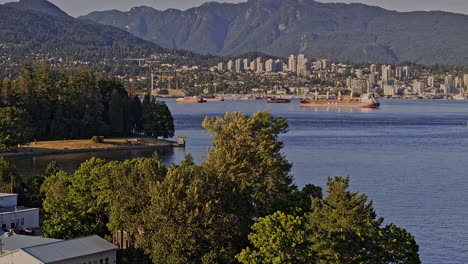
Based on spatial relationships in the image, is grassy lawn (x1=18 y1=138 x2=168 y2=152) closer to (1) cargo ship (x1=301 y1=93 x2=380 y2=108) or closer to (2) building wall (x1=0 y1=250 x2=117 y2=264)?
(2) building wall (x1=0 y1=250 x2=117 y2=264)

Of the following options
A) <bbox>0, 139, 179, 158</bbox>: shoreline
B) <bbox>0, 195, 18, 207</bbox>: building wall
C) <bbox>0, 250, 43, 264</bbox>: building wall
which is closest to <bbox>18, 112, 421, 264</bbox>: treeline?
<bbox>0, 195, 18, 207</bbox>: building wall

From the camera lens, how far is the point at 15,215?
2892cm

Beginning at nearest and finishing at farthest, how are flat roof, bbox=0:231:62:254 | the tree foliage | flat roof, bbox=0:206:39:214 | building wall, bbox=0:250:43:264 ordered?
1. building wall, bbox=0:250:43:264
2. flat roof, bbox=0:231:62:254
3. flat roof, bbox=0:206:39:214
4. the tree foliage

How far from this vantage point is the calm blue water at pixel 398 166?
108 feet

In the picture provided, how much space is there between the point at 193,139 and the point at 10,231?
4835 cm

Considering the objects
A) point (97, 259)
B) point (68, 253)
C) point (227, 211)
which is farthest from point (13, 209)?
point (227, 211)

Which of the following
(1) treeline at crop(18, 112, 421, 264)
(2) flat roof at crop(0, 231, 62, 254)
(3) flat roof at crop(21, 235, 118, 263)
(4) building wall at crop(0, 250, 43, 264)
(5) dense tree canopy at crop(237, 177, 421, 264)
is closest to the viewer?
(5) dense tree canopy at crop(237, 177, 421, 264)

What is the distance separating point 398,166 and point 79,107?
27.4 m

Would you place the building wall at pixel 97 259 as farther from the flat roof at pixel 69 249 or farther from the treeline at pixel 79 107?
the treeline at pixel 79 107

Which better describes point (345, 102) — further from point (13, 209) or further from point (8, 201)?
point (13, 209)

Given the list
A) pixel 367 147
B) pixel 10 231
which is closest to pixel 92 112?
pixel 367 147

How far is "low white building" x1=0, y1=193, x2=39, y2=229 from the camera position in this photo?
1137 inches

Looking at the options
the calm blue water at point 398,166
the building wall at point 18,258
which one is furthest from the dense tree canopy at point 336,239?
the calm blue water at point 398,166

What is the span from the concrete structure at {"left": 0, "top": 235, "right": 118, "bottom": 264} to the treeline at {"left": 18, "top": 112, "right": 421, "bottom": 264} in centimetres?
100
